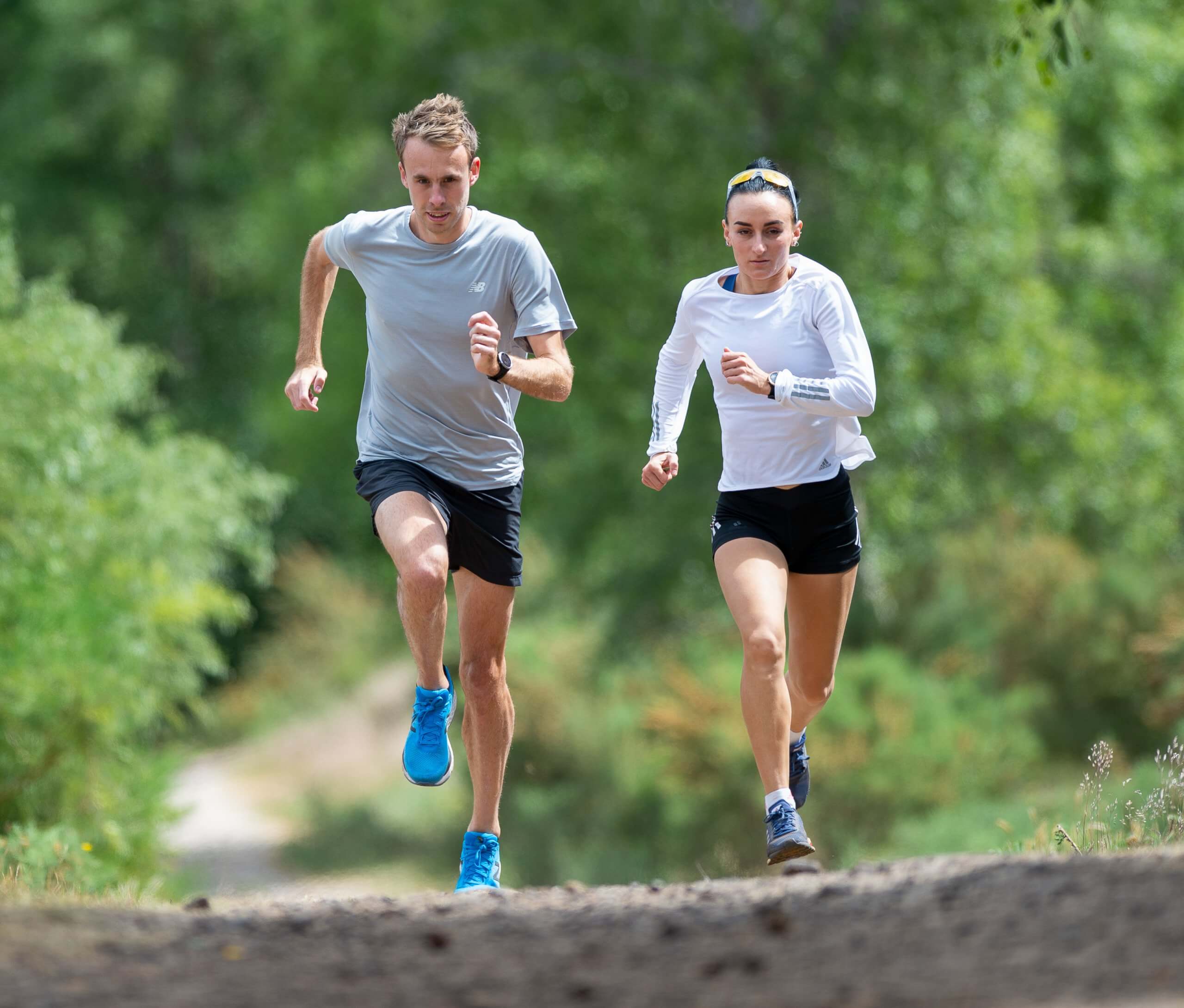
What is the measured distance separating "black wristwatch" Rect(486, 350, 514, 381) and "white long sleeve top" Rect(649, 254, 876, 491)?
2.03 feet

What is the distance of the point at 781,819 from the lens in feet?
17.0

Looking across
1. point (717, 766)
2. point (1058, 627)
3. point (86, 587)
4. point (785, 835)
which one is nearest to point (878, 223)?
point (1058, 627)

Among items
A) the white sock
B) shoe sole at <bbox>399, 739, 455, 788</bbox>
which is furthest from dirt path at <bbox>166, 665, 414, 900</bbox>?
the white sock

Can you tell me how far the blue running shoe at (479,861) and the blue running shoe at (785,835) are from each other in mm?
1070

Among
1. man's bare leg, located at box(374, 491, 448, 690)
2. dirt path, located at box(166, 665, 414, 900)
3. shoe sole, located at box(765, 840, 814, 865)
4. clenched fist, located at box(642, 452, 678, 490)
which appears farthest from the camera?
dirt path, located at box(166, 665, 414, 900)

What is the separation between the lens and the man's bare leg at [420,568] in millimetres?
5309

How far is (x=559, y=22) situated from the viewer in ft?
60.6

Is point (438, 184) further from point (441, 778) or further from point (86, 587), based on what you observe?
point (86, 587)

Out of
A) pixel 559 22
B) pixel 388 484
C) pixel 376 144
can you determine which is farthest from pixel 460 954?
pixel 376 144

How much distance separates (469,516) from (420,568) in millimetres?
433

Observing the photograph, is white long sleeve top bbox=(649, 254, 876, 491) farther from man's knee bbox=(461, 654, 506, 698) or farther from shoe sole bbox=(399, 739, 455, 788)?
shoe sole bbox=(399, 739, 455, 788)

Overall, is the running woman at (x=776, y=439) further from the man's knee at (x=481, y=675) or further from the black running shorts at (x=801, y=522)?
the man's knee at (x=481, y=675)

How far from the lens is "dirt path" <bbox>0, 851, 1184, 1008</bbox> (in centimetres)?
312

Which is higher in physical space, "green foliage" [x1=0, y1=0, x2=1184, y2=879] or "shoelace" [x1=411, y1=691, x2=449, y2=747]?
"green foliage" [x1=0, y1=0, x2=1184, y2=879]
